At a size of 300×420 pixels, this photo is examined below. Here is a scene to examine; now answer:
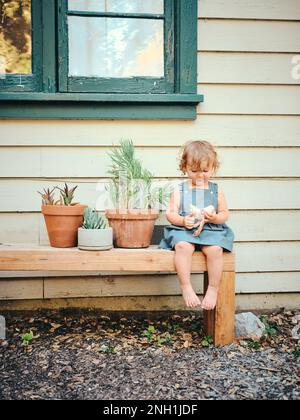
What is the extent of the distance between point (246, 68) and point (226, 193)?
88 cm

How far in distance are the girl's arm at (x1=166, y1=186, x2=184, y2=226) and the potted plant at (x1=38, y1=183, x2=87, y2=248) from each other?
0.54 meters

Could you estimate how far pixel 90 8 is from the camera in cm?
298

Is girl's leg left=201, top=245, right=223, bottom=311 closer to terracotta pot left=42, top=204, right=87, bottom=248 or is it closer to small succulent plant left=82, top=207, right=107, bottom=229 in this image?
small succulent plant left=82, top=207, right=107, bottom=229

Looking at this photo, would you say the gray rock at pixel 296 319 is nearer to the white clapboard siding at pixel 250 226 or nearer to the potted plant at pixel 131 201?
the white clapboard siding at pixel 250 226

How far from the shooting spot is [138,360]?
242 centimetres

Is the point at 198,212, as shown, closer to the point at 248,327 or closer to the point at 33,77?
the point at 248,327

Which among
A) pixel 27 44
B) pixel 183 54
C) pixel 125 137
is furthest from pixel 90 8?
pixel 125 137

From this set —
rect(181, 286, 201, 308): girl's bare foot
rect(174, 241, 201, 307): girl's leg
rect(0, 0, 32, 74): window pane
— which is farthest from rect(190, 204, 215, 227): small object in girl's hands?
rect(0, 0, 32, 74): window pane

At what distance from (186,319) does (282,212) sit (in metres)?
1.03

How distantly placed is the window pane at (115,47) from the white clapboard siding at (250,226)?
104 cm

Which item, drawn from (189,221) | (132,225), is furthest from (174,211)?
(132,225)

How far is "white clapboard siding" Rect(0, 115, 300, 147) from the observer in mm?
2955
